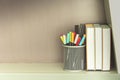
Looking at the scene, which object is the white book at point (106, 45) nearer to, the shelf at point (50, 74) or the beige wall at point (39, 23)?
the shelf at point (50, 74)

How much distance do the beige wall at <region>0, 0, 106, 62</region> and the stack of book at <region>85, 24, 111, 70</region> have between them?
19 cm

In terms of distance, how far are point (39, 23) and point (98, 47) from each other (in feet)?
1.20

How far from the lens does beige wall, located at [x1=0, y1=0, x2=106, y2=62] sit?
4.10 feet

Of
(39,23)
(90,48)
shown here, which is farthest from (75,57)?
(39,23)

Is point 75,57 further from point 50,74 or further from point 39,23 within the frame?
point 39,23

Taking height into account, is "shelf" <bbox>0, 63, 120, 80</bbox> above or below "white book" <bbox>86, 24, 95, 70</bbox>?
below

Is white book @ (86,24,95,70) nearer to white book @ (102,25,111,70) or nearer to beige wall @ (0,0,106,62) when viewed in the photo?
white book @ (102,25,111,70)

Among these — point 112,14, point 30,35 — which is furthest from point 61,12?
point 112,14

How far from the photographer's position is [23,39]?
128 centimetres

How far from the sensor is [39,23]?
1.27 metres

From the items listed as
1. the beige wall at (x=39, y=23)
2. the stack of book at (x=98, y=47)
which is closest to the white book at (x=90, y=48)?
the stack of book at (x=98, y=47)

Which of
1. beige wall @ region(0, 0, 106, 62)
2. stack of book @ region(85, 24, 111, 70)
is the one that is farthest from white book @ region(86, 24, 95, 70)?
beige wall @ region(0, 0, 106, 62)

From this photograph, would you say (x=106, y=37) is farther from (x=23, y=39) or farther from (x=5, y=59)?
(x=5, y=59)

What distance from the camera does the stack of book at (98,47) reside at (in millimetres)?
1071
